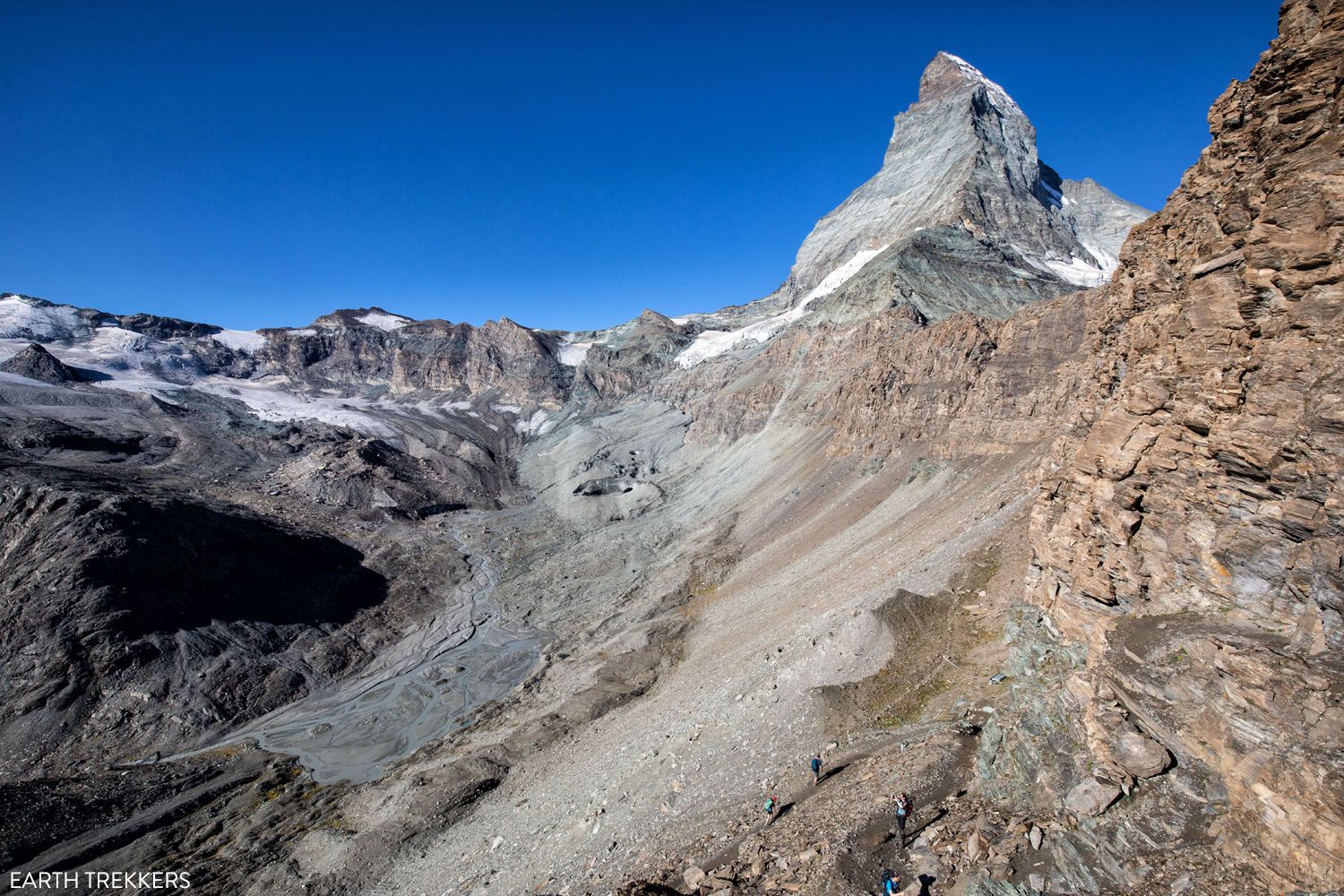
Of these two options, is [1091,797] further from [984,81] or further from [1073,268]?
[984,81]

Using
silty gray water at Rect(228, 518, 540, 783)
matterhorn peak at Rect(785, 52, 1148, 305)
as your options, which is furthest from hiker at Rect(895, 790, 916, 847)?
matterhorn peak at Rect(785, 52, 1148, 305)

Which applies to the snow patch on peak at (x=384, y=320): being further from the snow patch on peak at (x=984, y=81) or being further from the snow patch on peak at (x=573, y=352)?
the snow patch on peak at (x=984, y=81)

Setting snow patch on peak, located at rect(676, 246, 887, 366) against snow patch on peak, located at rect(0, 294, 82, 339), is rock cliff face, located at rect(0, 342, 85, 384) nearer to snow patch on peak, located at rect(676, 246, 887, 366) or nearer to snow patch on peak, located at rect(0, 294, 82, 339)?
snow patch on peak, located at rect(0, 294, 82, 339)

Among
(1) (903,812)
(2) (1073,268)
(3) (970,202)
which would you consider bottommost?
(1) (903,812)

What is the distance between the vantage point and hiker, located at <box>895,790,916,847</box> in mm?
11445

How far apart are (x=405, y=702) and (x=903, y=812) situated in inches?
1333

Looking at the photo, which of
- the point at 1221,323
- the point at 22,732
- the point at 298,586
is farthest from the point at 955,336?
the point at 22,732

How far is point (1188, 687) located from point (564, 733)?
2411cm

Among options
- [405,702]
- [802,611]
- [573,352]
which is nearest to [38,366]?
[573,352]

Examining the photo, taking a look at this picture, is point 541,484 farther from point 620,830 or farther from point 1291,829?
point 1291,829

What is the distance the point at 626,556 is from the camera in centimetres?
5425

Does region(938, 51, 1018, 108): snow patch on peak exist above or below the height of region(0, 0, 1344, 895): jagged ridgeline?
above

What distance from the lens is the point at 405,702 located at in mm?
36469

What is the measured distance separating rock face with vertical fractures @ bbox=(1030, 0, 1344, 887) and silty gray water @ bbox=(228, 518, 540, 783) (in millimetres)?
32026
